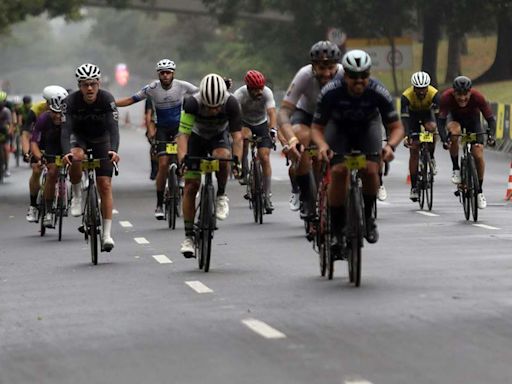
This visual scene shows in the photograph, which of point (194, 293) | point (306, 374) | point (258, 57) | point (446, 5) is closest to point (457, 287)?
point (194, 293)

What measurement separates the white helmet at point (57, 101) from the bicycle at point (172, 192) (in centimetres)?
166

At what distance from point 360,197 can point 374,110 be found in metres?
0.80

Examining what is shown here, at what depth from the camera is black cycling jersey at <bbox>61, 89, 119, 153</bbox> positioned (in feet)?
56.1

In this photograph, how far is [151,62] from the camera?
529 ft

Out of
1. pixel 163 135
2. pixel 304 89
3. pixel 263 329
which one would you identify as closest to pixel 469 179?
pixel 163 135

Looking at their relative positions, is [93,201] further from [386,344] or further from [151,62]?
[151,62]

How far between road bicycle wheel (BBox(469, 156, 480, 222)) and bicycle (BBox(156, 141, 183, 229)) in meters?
3.75

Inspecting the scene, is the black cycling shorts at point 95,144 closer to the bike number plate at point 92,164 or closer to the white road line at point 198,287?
the bike number plate at point 92,164

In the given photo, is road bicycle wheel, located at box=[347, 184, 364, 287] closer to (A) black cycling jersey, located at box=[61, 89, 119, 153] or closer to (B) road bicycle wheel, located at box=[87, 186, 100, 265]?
(B) road bicycle wheel, located at box=[87, 186, 100, 265]

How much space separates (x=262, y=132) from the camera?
22.8 meters

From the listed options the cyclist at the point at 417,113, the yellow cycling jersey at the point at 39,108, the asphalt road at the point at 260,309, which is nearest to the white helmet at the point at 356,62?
the asphalt road at the point at 260,309

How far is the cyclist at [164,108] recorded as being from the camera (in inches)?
887

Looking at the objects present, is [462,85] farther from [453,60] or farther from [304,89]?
[453,60]


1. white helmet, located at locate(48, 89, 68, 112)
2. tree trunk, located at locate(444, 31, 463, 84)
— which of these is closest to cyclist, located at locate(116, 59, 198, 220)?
white helmet, located at locate(48, 89, 68, 112)
